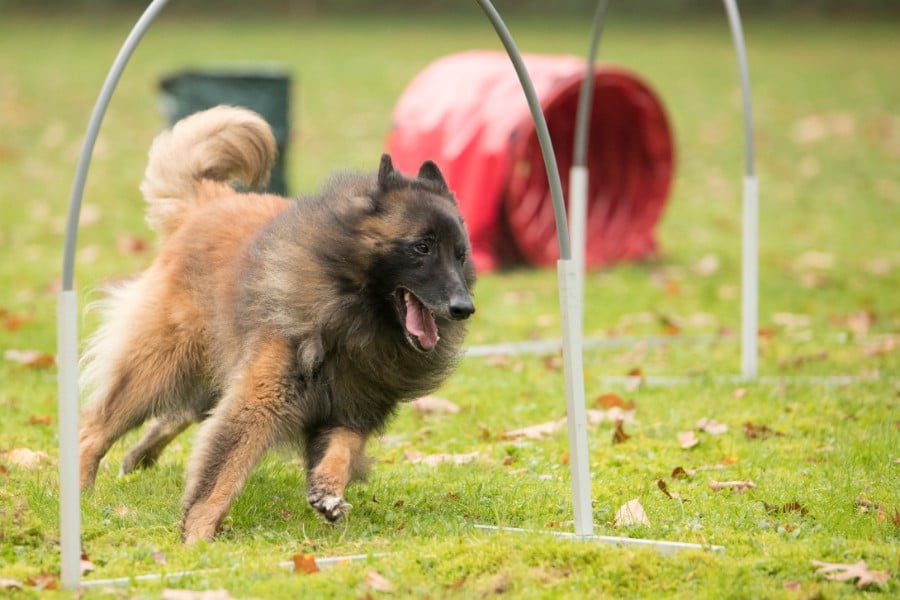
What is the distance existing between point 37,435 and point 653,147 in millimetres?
8455

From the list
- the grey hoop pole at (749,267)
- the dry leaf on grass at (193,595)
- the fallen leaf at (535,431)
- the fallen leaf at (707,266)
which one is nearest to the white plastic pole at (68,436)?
the dry leaf on grass at (193,595)

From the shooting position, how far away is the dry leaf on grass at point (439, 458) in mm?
6180

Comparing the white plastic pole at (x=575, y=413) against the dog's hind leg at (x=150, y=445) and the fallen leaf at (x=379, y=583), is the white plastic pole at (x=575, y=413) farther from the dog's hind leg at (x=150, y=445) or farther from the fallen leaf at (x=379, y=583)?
the dog's hind leg at (x=150, y=445)

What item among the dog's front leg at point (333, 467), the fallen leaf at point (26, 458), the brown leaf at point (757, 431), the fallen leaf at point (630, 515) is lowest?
the brown leaf at point (757, 431)

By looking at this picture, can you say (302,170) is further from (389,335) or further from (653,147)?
(389,335)

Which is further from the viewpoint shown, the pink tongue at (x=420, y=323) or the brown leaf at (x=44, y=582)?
the pink tongue at (x=420, y=323)

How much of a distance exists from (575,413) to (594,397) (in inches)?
118

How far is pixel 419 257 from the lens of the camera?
493cm

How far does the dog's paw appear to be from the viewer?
478cm

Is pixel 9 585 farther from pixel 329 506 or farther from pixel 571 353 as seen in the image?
pixel 571 353

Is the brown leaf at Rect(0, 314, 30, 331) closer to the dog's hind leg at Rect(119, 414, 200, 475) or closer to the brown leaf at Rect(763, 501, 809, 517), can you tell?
the dog's hind leg at Rect(119, 414, 200, 475)

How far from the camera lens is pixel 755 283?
26.3ft

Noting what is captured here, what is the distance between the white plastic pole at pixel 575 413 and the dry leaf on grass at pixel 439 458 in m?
1.52

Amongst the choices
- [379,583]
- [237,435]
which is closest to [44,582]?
[237,435]
